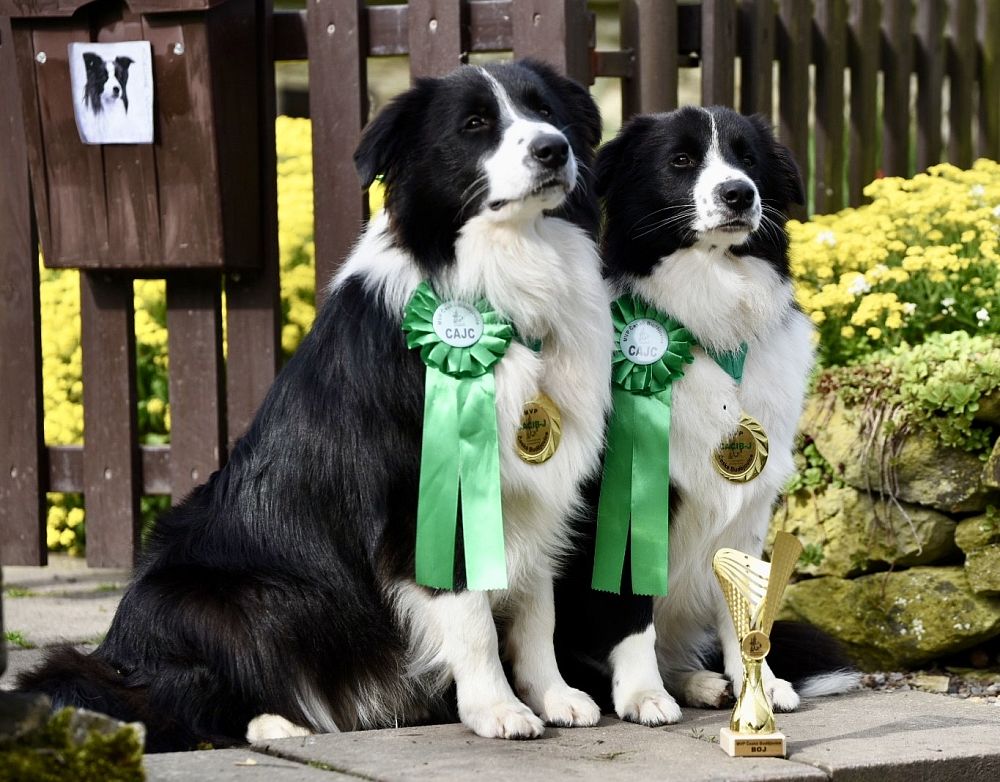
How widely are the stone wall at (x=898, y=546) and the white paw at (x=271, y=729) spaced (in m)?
2.07

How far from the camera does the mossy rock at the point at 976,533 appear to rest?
4.43 metres

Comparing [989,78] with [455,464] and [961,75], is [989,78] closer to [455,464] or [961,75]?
[961,75]

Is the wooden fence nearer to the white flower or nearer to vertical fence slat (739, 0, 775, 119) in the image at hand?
vertical fence slat (739, 0, 775, 119)

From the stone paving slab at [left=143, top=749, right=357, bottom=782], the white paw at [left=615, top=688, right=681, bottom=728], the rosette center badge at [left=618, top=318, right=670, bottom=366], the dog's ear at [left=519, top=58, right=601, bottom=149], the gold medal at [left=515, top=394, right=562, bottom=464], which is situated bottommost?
the white paw at [left=615, top=688, right=681, bottom=728]

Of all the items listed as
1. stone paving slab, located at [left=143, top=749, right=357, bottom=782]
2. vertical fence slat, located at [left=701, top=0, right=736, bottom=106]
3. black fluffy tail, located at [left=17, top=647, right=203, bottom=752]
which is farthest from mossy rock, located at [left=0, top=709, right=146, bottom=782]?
vertical fence slat, located at [left=701, top=0, right=736, bottom=106]

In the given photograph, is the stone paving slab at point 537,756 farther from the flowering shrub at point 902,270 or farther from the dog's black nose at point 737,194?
the flowering shrub at point 902,270

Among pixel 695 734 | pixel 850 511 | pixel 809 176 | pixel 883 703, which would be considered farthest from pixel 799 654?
pixel 809 176

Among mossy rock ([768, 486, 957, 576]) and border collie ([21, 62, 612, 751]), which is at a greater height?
border collie ([21, 62, 612, 751])

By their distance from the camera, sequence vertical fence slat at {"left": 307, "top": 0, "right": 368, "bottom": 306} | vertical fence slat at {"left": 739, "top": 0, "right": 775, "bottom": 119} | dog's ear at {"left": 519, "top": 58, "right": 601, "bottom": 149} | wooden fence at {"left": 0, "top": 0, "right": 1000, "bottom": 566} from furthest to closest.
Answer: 1. vertical fence slat at {"left": 739, "top": 0, "right": 775, "bottom": 119}
2. vertical fence slat at {"left": 307, "top": 0, "right": 368, "bottom": 306}
3. wooden fence at {"left": 0, "top": 0, "right": 1000, "bottom": 566}
4. dog's ear at {"left": 519, "top": 58, "right": 601, "bottom": 149}

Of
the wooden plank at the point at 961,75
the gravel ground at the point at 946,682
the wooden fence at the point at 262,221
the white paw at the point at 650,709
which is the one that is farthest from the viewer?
the wooden plank at the point at 961,75

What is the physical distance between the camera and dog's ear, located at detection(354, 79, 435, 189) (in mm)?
3326

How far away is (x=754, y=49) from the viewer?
5.65 m

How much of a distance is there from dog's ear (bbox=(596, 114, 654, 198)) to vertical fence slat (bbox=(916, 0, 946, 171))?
3.74 meters

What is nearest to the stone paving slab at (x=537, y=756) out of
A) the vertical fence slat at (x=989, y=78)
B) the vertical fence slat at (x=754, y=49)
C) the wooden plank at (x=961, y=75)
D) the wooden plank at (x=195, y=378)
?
the wooden plank at (x=195, y=378)
